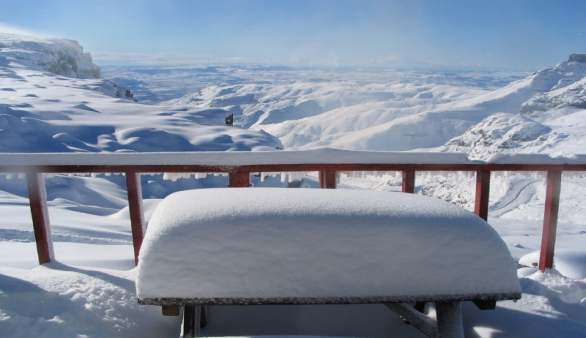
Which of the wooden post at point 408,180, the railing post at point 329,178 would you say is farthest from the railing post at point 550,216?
the railing post at point 329,178

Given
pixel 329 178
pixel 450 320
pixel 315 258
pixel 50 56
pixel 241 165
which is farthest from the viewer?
pixel 50 56

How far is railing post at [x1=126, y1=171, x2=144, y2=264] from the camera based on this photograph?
2850 mm

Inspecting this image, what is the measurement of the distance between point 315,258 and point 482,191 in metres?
1.70

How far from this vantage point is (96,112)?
34.5m

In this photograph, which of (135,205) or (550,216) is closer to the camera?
(135,205)

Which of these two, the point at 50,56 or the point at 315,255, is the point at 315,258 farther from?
the point at 50,56

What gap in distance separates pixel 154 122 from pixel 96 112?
6.76 meters

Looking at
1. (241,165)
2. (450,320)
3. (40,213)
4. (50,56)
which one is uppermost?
(50,56)

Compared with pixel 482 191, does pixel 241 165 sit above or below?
above

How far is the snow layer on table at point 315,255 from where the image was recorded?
1690mm

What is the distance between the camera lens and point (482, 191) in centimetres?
296

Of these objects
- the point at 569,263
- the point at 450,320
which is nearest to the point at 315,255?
the point at 450,320

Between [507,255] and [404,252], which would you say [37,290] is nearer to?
[404,252]

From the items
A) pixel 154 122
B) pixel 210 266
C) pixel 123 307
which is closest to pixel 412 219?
pixel 210 266
